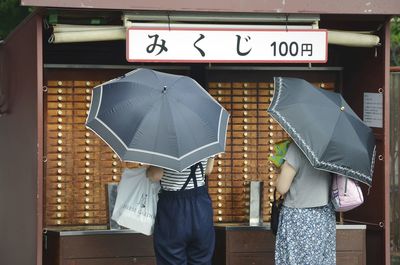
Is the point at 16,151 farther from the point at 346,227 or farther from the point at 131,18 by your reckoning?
the point at 346,227

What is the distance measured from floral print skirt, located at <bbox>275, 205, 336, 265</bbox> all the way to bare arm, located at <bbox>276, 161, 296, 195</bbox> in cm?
23

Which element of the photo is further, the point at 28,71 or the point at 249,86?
the point at 249,86

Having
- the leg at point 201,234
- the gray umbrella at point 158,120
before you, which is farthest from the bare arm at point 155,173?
the gray umbrella at point 158,120

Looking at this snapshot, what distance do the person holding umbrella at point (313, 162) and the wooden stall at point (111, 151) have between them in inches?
Answer: 26.6

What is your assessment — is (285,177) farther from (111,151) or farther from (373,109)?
(111,151)

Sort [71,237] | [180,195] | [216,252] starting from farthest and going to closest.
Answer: [216,252], [71,237], [180,195]

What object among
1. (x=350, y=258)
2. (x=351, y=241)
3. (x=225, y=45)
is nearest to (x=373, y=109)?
(x=351, y=241)

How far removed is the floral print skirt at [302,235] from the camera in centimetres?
675

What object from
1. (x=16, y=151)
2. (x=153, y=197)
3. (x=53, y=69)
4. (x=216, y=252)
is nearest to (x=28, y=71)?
(x=53, y=69)

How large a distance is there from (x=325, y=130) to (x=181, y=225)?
3.84ft

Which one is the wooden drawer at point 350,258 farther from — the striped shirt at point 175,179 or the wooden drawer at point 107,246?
the striped shirt at point 175,179

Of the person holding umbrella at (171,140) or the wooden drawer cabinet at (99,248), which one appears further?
the wooden drawer cabinet at (99,248)

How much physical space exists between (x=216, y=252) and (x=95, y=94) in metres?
1.97

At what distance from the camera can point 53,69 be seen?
25.4 feet
